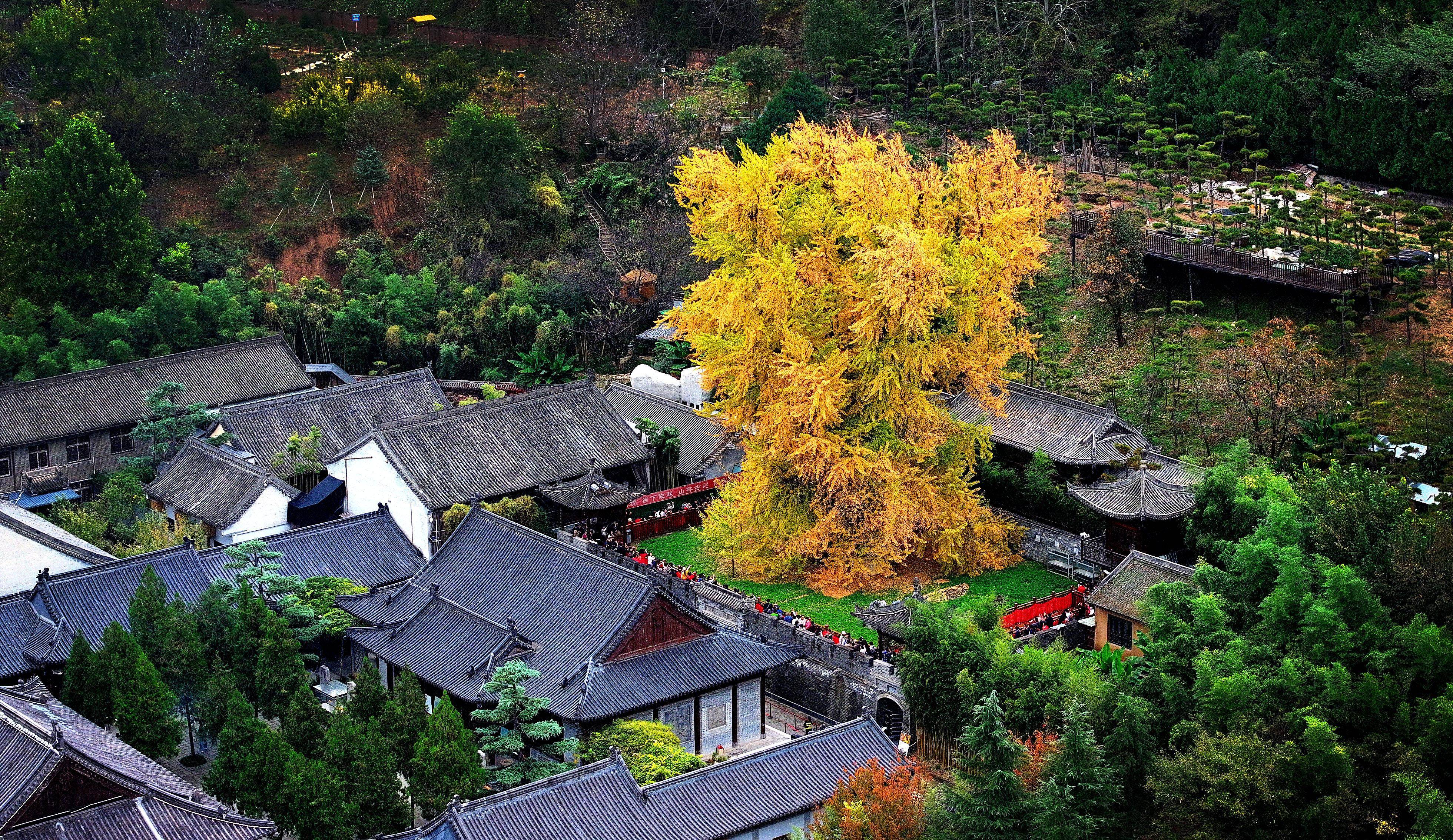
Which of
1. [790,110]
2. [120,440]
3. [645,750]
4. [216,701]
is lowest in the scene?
[120,440]

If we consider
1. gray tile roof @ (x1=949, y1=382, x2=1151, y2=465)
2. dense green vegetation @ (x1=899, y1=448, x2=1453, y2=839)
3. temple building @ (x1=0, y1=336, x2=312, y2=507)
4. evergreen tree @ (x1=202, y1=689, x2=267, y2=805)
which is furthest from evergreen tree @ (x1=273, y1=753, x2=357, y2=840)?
temple building @ (x1=0, y1=336, x2=312, y2=507)

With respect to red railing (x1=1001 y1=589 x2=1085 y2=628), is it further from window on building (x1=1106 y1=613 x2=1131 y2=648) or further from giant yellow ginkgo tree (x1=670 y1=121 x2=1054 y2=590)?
giant yellow ginkgo tree (x1=670 y1=121 x2=1054 y2=590)

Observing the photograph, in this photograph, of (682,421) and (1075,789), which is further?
(682,421)

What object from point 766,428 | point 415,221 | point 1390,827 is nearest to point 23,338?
point 415,221

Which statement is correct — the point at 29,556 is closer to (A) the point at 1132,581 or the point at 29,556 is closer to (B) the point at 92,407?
(B) the point at 92,407

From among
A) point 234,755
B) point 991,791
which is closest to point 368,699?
point 234,755

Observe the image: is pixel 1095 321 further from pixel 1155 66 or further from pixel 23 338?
pixel 23 338
